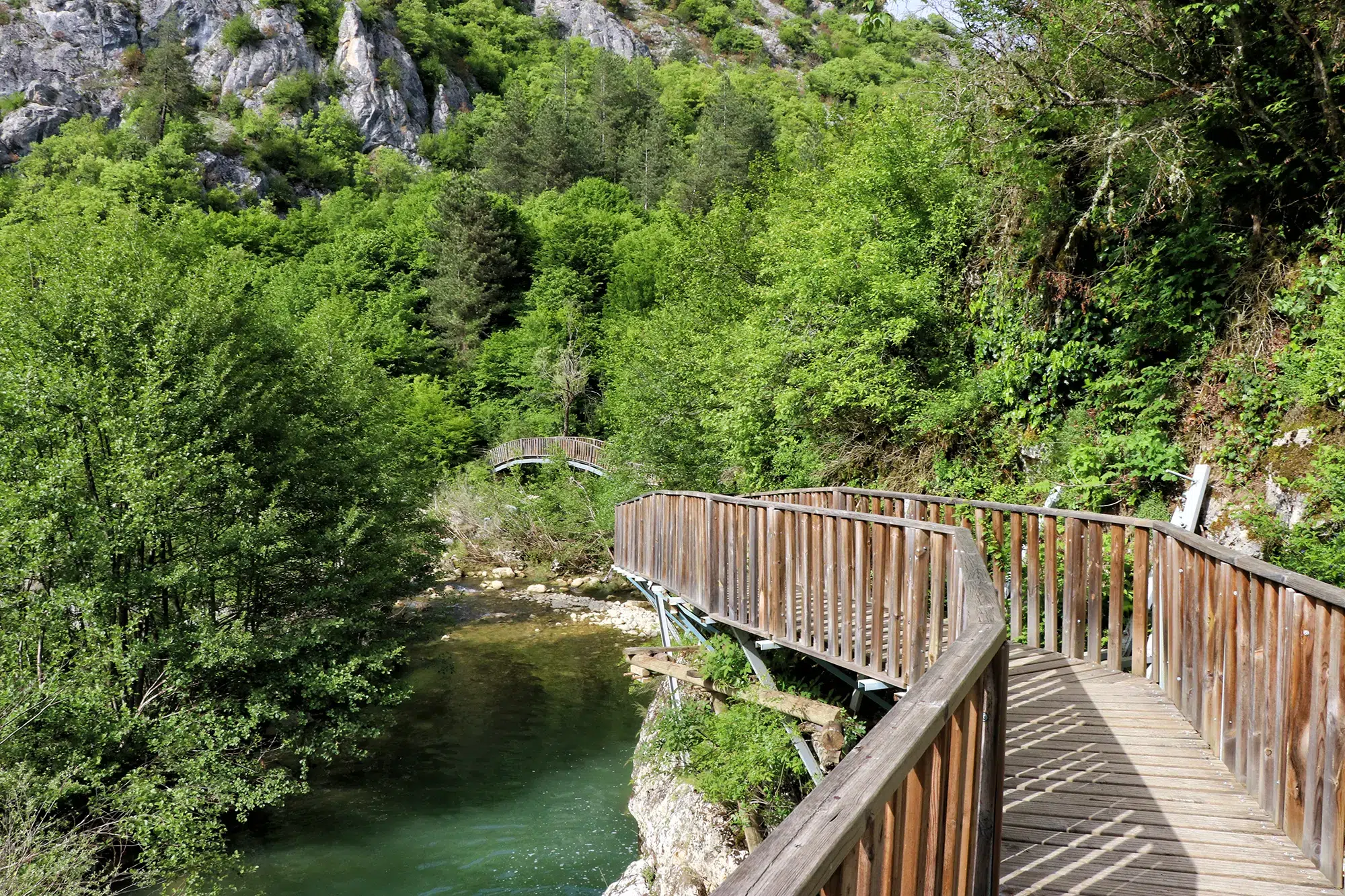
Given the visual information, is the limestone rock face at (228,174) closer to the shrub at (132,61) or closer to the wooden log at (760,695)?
the shrub at (132,61)

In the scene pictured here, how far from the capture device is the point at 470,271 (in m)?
49.5

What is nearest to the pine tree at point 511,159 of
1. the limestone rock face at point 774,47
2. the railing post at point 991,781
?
the limestone rock face at point 774,47

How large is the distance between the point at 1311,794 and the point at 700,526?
20.9ft

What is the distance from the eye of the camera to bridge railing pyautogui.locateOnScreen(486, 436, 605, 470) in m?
32.0

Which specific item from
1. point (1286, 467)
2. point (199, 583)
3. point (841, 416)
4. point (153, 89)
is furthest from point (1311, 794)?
point (153, 89)

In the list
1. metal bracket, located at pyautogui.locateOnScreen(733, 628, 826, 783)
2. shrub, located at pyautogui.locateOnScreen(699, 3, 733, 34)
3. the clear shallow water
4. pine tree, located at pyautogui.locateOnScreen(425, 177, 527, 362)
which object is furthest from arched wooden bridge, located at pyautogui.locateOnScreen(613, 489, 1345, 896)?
shrub, located at pyautogui.locateOnScreen(699, 3, 733, 34)

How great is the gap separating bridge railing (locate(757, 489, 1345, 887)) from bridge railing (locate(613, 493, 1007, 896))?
2.89 feet

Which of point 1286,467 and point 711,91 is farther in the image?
point 711,91

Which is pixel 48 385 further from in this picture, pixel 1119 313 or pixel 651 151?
pixel 651 151

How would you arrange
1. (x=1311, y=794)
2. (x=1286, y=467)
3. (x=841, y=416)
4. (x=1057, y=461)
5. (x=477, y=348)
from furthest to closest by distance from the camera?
(x=477, y=348) → (x=841, y=416) → (x=1057, y=461) → (x=1286, y=467) → (x=1311, y=794)

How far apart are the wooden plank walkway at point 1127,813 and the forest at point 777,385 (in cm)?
263

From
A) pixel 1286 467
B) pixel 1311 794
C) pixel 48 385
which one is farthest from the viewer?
pixel 48 385

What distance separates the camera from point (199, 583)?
43.5ft

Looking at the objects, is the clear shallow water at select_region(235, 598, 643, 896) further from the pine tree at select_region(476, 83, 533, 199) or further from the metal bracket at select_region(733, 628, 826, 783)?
the pine tree at select_region(476, 83, 533, 199)
